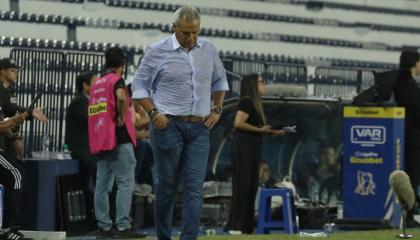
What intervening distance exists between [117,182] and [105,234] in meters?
0.44

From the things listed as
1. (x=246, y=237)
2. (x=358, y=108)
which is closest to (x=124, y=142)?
(x=246, y=237)

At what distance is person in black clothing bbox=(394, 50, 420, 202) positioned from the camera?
9.85m

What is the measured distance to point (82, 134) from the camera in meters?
9.51

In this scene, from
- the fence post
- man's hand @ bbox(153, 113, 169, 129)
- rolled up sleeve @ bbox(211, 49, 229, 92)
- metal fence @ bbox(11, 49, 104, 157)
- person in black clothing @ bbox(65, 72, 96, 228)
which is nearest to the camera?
A: man's hand @ bbox(153, 113, 169, 129)

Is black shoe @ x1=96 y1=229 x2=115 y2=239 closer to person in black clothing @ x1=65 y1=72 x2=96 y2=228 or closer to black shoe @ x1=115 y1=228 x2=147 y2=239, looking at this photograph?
black shoe @ x1=115 y1=228 x2=147 y2=239

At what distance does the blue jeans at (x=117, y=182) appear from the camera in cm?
866

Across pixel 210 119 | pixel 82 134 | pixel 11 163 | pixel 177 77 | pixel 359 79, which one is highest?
pixel 359 79

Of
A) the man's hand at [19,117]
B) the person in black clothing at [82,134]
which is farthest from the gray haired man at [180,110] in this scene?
the person in black clothing at [82,134]

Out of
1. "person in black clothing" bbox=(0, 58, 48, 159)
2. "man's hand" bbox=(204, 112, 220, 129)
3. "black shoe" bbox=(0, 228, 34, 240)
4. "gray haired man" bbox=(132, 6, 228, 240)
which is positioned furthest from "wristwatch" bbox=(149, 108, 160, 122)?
"black shoe" bbox=(0, 228, 34, 240)

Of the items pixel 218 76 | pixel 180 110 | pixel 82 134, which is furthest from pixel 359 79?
pixel 180 110

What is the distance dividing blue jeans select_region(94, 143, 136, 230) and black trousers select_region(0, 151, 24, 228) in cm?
140

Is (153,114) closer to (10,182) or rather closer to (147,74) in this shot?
(147,74)

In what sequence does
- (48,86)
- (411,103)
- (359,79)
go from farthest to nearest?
(359,79)
(48,86)
(411,103)

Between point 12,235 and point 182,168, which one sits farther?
point 12,235
